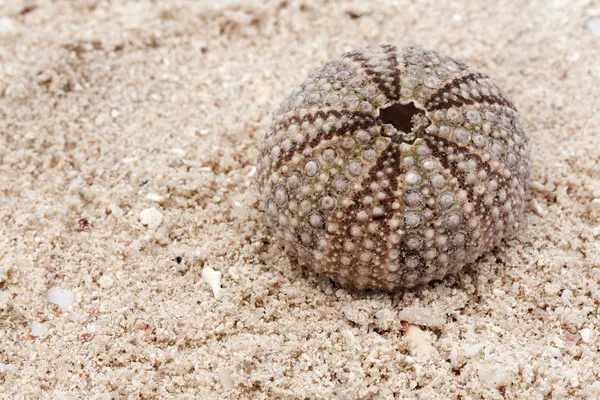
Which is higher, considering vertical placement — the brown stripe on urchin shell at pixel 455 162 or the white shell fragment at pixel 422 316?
the brown stripe on urchin shell at pixel 455 162

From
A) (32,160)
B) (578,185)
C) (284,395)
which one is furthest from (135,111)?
(578,185)

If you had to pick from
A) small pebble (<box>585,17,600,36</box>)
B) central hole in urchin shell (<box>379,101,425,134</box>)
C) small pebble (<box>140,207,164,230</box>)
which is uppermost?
small pebble (<box>585,17,600,36</box>)

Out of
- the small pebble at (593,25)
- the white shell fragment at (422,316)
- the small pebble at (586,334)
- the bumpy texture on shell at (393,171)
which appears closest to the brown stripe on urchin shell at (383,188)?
the bumpy texture on shell at (393,171)

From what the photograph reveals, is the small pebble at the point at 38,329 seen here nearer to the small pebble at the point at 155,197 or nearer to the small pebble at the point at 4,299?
the small pebble at the point at 4,299

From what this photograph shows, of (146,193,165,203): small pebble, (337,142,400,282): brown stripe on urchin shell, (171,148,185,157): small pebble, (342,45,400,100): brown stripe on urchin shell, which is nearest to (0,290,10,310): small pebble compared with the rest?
(146,193,165,203): small pebble

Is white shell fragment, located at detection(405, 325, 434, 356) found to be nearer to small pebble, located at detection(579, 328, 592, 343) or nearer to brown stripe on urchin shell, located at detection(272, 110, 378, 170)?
small pebble, located at detection(579, 328, 592, 343)

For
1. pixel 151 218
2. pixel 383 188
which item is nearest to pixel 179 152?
pixel 151 218
